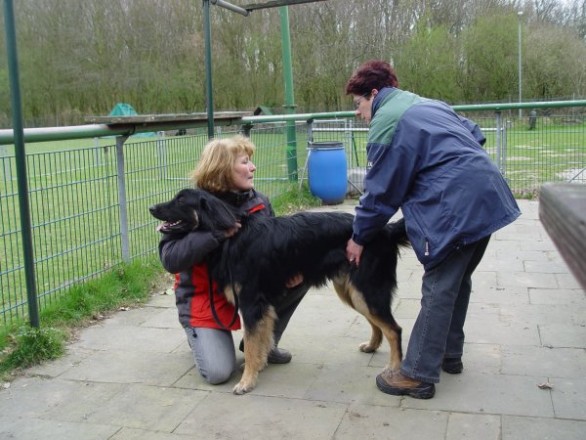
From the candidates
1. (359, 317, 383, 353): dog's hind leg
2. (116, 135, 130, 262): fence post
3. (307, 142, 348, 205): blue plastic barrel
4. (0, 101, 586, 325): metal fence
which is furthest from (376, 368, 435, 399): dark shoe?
(307, 142, 348, 205): blue plastic barrel

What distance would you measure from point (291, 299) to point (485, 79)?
109 feet

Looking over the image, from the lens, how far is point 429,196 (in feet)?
10.5

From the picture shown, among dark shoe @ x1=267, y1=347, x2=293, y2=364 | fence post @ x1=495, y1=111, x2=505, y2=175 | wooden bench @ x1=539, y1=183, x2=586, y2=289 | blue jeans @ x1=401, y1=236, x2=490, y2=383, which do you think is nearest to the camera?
wooden bench @ x1=539, y1=183, x2=586, y2=289

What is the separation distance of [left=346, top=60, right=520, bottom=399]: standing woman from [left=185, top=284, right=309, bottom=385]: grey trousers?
0.74m

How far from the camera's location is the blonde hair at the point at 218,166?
12.5ft

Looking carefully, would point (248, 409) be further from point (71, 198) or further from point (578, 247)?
point (71, 198)

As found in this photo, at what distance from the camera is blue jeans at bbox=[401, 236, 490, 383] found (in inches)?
130

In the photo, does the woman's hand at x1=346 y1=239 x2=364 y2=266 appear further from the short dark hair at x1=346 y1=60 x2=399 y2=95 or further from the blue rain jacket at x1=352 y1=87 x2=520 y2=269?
the short dark hair at x1=346 y1=60 x2=399 y2=95

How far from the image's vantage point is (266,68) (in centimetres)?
3469

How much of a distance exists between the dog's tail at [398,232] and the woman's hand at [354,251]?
218mm

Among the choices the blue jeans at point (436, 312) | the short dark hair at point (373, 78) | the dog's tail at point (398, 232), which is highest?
the short dark hair at point (373, 78)

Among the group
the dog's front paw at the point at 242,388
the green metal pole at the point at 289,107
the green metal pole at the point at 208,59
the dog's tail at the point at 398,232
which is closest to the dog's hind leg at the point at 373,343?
the dog's tail at the point at 398,232

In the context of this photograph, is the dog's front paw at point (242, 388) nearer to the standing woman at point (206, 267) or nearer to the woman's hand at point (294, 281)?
the standing woman at point (206, 267)

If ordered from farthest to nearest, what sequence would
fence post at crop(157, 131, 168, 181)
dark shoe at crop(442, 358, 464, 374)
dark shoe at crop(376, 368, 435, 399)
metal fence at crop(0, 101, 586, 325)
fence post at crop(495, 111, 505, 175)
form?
1. fence post at crop(495, 111, 505, 175)
2. fence post at crop(157, 131, 168, 181)
3. metal fence at crop(0, 101, 586, 325)
4. dark shoe at crop(442, 358, 464, 374)
5. dark shoe at crop(376, 368, 435, 399)
